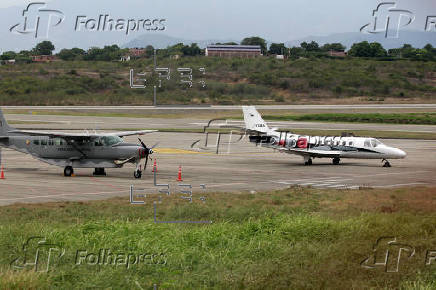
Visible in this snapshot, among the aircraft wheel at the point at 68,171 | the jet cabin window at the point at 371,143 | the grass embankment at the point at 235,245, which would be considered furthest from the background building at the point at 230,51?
the grass embankment at the point at 235,245

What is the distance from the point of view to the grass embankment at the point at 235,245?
14.1 meters

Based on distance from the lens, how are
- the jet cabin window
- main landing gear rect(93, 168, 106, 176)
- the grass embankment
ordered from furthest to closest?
the jet cabin window
main landing gear rect(93, 168, 106, 176)
the grass embankment

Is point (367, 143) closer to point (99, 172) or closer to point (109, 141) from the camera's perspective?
point (109, 141)

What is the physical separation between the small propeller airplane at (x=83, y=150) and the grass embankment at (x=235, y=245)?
13.2 metres

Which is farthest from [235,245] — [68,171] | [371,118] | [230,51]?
[230,51]

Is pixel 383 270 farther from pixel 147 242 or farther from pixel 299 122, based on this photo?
pixel 299 122

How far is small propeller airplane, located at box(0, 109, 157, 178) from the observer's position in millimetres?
38500

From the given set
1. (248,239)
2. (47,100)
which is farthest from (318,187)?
(47,100)

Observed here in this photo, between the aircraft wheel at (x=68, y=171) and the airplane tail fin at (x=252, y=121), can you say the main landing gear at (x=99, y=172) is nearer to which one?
the aircraft wheel at (x=68, y=171)

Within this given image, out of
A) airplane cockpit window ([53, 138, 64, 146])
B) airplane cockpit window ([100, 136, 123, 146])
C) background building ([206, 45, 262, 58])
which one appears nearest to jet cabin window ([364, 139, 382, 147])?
airplane cockpit window ([100, 136, 123, 146])

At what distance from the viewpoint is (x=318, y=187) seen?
34031 millimetres

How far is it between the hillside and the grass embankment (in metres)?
96.0

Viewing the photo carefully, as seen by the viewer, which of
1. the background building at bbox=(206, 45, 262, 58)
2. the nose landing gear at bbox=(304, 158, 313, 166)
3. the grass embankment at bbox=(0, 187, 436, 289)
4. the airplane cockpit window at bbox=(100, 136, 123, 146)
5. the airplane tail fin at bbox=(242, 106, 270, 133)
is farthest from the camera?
the background building at bbox=(206, 45, 262, 58)

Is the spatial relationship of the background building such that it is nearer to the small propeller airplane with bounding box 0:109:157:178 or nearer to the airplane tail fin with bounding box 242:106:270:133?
the airplane tail fin with bounding box 242:106:270:133
